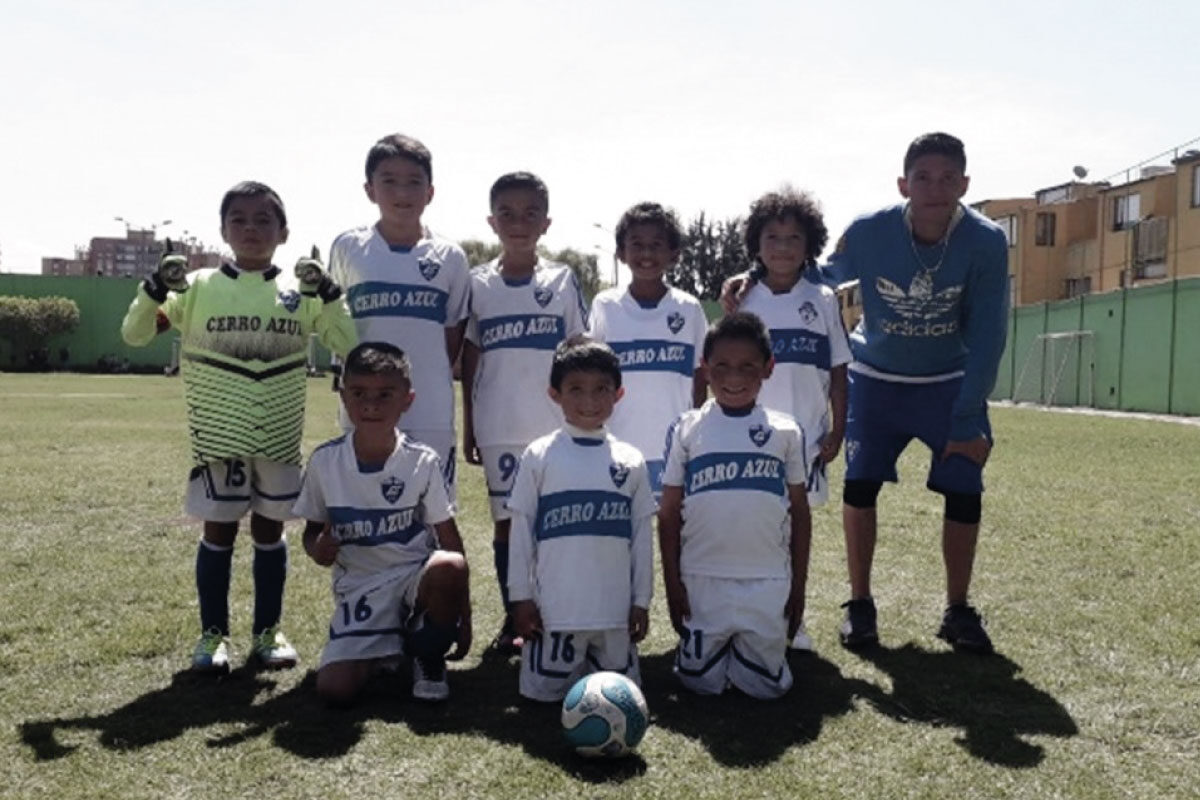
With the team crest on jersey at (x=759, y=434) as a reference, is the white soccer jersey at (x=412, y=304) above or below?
above

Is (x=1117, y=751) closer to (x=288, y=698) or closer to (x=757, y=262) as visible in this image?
(x=757, y=262)

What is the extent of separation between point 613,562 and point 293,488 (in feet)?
4.71

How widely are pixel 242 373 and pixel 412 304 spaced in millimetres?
767

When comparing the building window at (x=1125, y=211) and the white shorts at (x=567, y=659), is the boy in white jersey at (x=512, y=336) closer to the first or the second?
the white shorts at (x=567, y=659)

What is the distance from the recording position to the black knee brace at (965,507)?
16.8 feet

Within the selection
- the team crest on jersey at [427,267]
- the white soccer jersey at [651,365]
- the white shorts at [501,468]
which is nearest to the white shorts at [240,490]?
the white shorts at [501,468]

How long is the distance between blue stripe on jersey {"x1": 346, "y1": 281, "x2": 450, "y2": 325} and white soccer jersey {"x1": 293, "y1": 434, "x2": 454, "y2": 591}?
624 millimetres

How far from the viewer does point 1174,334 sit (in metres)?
25.1

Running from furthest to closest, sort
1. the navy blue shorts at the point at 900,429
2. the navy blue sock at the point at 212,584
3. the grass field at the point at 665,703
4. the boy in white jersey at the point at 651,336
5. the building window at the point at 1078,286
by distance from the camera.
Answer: the building window at the point at 1078,286, the navy blue shorts at the point at 900,429, the boy in white jersey at the point at 651,336, the navy blue sock at the point at 212,584, the grass field at the point at 665,703

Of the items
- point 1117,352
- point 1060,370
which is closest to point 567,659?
point 1117,352

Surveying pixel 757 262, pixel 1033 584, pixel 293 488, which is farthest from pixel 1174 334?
pixel 293 488

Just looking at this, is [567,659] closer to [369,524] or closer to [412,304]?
[369,524]

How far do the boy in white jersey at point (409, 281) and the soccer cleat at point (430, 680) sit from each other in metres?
0.89

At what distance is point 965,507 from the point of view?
16.9 ft
